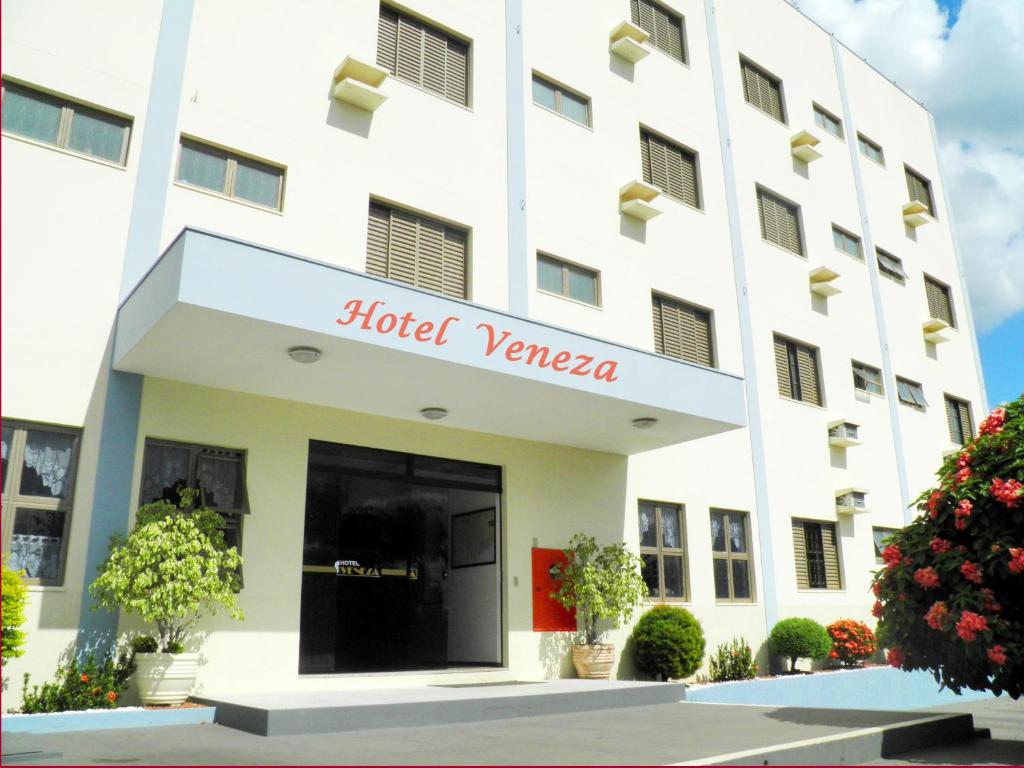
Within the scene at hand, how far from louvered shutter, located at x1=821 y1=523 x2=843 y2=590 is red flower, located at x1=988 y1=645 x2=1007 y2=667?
10127mm

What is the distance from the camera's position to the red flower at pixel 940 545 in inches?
330

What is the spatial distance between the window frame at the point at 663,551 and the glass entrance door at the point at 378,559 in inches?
118

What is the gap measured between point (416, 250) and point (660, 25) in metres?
9.00

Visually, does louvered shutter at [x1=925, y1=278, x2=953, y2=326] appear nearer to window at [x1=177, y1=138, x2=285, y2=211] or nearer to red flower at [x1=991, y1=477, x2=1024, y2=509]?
red flower at [x1=991, y1=477, x2=1024, y2=509]

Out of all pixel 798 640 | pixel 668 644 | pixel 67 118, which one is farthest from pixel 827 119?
pixel 67 118

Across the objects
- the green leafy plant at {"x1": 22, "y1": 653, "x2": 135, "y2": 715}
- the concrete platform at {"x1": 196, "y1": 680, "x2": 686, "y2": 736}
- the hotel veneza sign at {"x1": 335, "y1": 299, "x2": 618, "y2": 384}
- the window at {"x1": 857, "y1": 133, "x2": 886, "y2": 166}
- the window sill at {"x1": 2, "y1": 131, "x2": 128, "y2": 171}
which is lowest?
the concrete platform at {"x1": 196, "y1": 680, "x2": 686, "y2": 736}

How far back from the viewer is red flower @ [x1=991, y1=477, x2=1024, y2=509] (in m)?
7.86

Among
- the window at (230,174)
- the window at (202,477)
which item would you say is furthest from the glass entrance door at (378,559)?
the window at (230,174)

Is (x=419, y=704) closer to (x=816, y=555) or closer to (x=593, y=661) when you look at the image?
(x=593, y=661)

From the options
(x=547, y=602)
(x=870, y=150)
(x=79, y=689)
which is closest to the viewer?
(x=79, y=689)

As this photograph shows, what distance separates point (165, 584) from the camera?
8602 mm

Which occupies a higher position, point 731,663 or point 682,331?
point 682,331

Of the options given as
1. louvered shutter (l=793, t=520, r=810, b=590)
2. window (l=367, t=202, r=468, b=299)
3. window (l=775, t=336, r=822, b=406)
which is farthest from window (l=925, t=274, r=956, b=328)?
window (l=367, t=202, r=468, b=299)

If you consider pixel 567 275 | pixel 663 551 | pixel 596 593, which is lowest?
pixel 596 593
